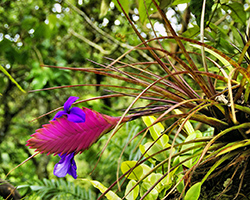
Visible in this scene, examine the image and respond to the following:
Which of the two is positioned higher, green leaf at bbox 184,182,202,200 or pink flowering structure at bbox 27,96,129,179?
pink flowering structure at bbox 27,96,129,179

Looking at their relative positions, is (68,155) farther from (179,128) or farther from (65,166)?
(179,128)

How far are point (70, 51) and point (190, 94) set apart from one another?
2533mm

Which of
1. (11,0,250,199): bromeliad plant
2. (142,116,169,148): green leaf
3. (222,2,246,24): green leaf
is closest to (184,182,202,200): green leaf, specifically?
(11,0,250,199): bromeliad plant

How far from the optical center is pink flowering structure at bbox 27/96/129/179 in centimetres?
28

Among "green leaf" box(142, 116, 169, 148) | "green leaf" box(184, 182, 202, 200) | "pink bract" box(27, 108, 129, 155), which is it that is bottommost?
"green leaf" box(184, 182, 202, 200)

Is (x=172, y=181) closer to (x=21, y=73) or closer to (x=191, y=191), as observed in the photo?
(x=191, y=191)

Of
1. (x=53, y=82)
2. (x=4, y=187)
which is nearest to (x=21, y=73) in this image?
(x=53, y=82)

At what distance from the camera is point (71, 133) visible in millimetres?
287

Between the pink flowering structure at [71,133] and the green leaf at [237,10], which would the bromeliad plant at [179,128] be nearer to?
the pink flowering structure at [71,133]

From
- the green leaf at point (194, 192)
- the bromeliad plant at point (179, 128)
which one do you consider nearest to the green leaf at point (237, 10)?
the bromeliad plant at point (179, 128)

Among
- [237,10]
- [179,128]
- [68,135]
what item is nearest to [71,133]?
[68,135]

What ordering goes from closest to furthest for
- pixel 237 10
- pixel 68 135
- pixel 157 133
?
pixel 68 135
pixel 157 133
pixel 237 10

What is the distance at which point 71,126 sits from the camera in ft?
0.95

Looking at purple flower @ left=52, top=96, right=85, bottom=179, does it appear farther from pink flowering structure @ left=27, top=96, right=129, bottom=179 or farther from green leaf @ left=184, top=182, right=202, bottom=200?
green leaf @ left=184, top=182, right=202, bottom=200
